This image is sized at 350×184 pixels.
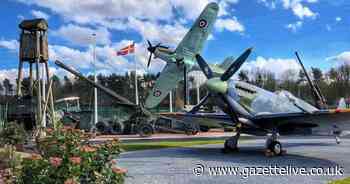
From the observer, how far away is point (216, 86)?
47.9ft

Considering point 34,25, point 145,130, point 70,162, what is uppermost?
point 34,25

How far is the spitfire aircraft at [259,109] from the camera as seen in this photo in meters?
14.5

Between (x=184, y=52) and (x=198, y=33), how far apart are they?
170 centimetres

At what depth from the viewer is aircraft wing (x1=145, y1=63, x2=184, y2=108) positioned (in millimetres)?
29016

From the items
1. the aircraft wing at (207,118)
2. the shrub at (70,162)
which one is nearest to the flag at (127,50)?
the aircraft wing at (207,118)

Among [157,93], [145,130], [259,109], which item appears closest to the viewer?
[259,109]

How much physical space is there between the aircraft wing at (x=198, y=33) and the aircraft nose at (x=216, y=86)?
13338 millimetres

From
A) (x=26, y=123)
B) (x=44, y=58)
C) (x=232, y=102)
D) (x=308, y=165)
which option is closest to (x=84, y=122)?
(x=26, y=123)

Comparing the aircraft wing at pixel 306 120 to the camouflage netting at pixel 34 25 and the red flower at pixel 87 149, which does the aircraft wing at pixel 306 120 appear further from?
the camouflage netting at pixel 34 25

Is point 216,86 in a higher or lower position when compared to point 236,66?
lower

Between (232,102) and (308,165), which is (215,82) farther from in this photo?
(308,165)

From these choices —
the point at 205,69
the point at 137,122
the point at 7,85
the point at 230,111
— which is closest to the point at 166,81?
the point at 137,122

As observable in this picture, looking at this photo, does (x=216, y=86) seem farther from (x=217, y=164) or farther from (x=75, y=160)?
(x=75, y=160)

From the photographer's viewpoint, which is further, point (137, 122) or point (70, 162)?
point (137, 122)
